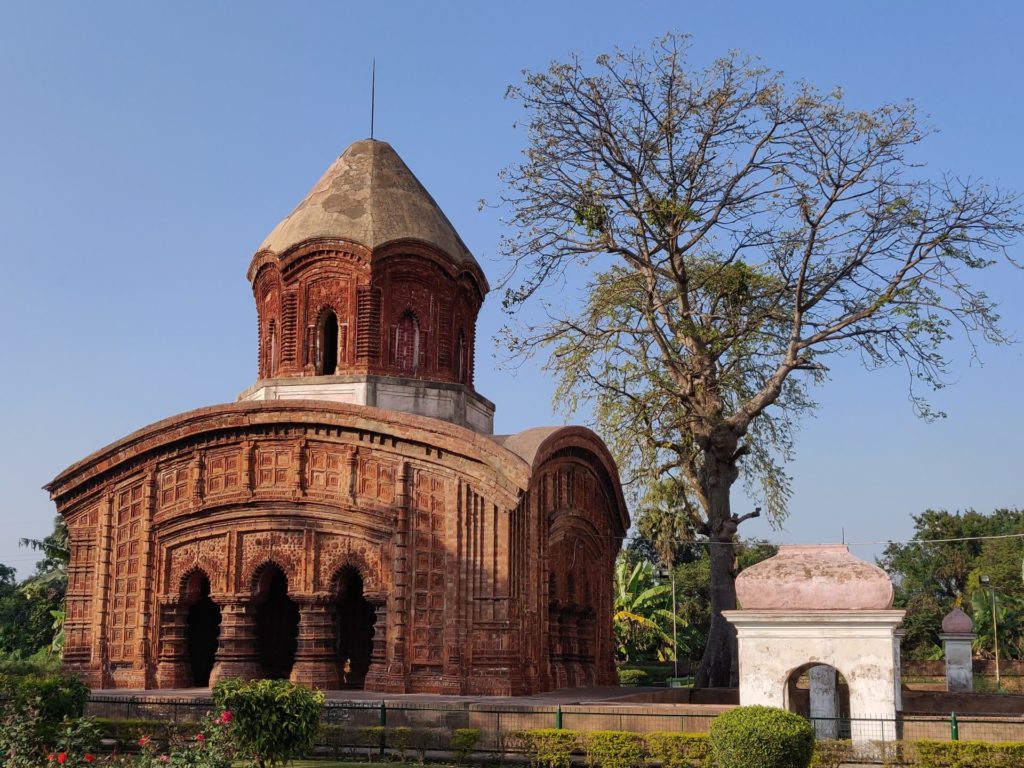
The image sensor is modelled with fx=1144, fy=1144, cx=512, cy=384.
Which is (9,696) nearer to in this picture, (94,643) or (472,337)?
(94,643)

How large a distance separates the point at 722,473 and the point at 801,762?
10.5m

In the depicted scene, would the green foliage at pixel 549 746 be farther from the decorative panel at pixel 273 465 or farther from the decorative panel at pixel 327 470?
the decorative panel at pixel 273 465

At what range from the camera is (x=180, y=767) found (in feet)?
28.3

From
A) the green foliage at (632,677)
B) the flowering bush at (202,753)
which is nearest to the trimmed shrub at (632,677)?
the green foliage at (632,677)

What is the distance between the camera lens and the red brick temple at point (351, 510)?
16.8m

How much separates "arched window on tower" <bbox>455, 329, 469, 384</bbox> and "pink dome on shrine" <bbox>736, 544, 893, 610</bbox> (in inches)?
404

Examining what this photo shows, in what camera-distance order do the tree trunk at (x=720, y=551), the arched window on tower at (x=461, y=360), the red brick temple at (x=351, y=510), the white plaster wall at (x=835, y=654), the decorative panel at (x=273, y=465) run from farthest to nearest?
the arched window on tower at (x=461, y=360) < the tree trunk at (x=720, y=551) < the decorative panel at (x=273, y=465) < the red brick temple at (x=351, y=510) < the white plaster wall at (x=835, y=654)

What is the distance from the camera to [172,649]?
18.0 m

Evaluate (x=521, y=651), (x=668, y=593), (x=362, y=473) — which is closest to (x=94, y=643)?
(x=362, y=473)

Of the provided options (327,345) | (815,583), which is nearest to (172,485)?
(327,345)

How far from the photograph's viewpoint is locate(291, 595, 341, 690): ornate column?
17125mm

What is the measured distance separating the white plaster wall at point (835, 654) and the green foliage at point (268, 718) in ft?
13.7

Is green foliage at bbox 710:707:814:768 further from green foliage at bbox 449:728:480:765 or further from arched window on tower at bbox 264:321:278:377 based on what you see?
arched window on tower at bbox 264:321:278:377

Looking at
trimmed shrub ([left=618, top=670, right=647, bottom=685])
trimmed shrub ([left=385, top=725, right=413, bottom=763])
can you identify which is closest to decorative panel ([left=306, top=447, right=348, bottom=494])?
trimmed shrub ([left=385, top=725, right=413, bottom=763])
